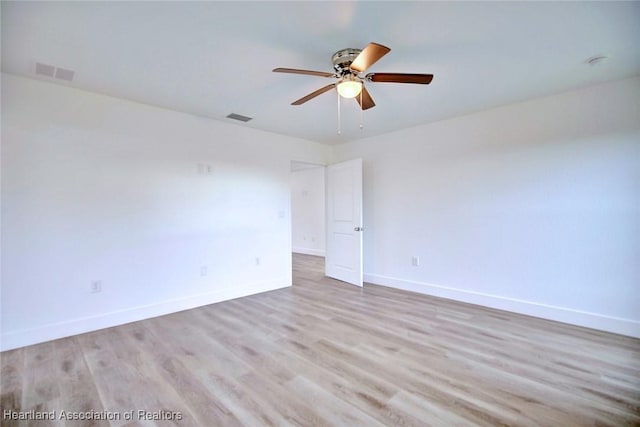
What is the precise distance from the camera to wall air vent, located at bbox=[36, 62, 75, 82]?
2.41m

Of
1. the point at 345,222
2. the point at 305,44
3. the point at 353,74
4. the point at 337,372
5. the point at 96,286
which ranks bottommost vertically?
the point at 337,372

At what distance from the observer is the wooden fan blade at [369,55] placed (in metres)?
1.69

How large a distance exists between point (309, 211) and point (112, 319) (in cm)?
560

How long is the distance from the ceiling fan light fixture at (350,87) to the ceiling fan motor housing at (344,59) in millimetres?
77

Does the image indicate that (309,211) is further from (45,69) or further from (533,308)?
(45,69)

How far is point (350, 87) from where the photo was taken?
2.24 m

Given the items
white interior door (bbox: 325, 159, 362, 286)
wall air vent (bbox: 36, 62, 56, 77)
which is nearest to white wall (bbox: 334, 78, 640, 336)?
white interior door (bbox: 325, 159, 362, 286)

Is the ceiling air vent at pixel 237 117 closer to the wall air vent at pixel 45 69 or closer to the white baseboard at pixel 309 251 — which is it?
the wall air vent at pixel 45 69

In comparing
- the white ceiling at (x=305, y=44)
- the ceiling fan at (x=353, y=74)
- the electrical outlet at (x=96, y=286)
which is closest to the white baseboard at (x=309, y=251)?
the white ceiling at (x=305, y=44)

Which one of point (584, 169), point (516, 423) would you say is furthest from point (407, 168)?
point (516, 423)

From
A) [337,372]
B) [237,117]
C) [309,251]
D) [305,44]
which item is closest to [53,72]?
[237,117]

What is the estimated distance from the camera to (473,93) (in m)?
3.01

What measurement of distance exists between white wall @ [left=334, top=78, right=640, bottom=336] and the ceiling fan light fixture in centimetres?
219

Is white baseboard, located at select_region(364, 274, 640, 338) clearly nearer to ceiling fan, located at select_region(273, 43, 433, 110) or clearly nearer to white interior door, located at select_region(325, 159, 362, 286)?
Result: white interior door, located at select_region(325, 159, 362, 286)
